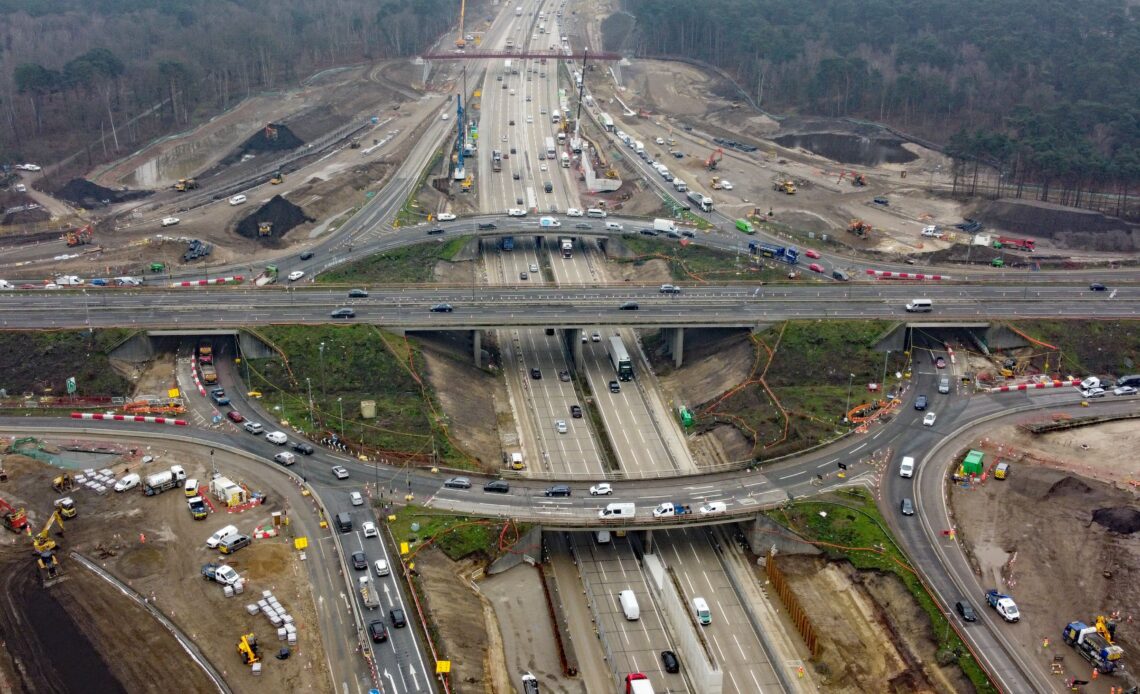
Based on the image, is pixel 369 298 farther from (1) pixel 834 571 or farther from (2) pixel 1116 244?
(2) pixel 1116 244

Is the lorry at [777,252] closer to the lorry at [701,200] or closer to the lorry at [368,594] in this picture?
the lorry at [701,200]

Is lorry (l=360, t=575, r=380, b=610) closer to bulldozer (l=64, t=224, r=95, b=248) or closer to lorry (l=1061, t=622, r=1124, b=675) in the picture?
lorry (l=1061, t=622, r=1124, b=675)

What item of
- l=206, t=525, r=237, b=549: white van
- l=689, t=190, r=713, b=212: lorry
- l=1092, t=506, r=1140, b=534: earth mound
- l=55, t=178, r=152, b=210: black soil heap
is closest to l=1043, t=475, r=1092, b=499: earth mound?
l=1092, t=506, r=1140, b=534: earth mound

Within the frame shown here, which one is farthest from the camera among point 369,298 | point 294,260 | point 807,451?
point 294,260

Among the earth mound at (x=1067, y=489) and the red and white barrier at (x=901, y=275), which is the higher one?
the red and white barrier at (x=901, y=275)

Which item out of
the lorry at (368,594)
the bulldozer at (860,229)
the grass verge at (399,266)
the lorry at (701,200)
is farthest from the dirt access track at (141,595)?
the bulldozer at (860,229)

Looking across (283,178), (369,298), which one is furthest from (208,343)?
(283,178)

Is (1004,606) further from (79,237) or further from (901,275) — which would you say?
(79,237)
